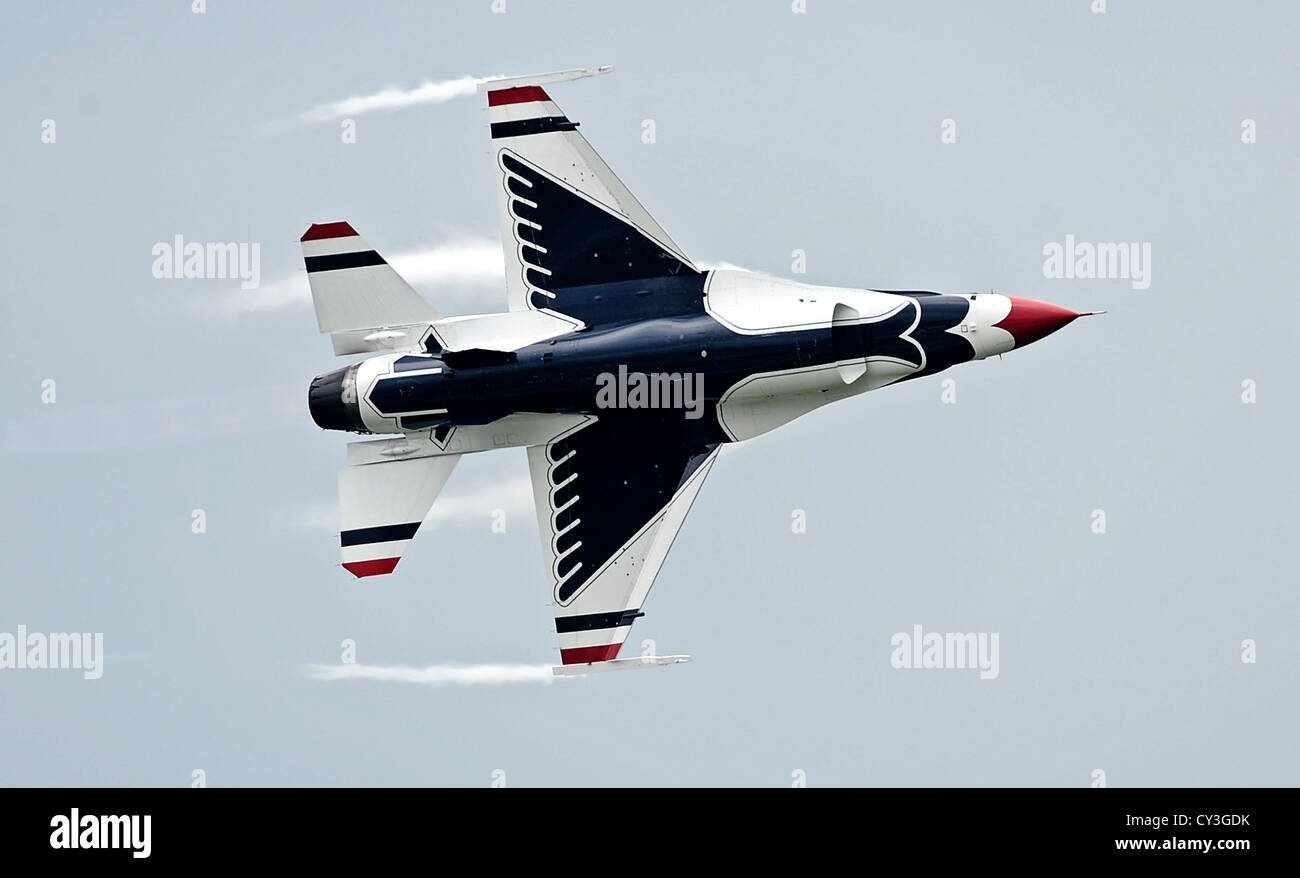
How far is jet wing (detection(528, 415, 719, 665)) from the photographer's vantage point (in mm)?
29516

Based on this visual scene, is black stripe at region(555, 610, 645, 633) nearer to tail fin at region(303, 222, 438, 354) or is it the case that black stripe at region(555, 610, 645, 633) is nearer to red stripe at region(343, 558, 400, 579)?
red stripe at region(343, 558, 400, 579)

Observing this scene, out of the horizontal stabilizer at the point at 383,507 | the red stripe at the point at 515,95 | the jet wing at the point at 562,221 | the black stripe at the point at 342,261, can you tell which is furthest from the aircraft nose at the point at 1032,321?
the black stripe at the point at 342,261

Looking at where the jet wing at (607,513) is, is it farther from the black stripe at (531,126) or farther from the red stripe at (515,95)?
the red stripe at (515,95)

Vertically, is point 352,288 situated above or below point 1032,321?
above

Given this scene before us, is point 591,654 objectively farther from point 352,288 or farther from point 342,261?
point 342,261

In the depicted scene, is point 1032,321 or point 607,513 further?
point 607,513

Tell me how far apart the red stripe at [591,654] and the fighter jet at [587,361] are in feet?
0.10

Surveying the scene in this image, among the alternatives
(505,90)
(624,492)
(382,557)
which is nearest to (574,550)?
(624,492)

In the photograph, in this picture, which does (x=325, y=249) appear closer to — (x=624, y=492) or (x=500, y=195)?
(x=500, y=195)

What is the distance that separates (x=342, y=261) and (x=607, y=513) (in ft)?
18.9

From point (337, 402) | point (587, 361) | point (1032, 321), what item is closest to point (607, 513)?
point (587, 361)

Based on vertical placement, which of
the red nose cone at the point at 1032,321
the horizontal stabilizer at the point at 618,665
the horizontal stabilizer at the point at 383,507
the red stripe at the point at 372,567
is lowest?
the horizontal stabilizer at the point at 618,665

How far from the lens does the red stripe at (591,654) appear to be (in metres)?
29.5

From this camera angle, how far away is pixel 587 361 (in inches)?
1123
